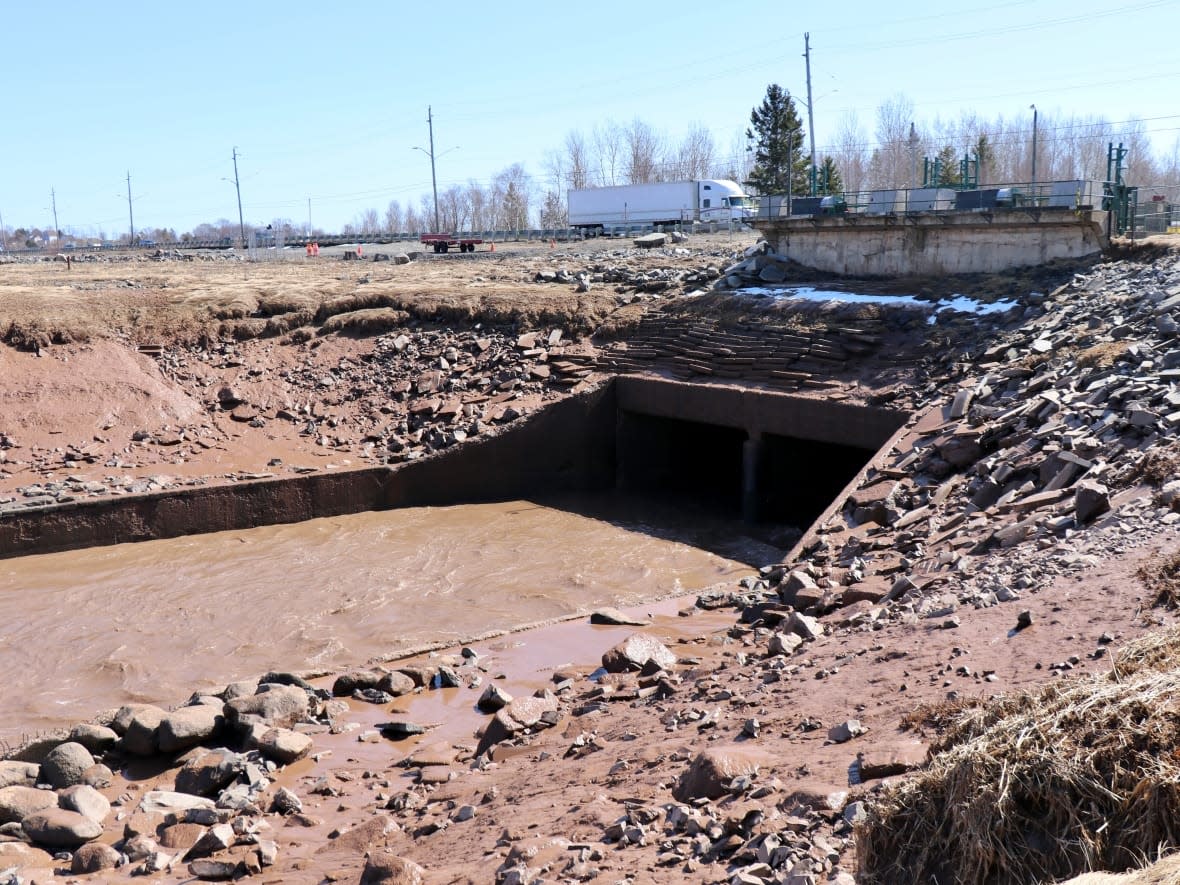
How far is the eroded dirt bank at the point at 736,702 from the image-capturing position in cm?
604

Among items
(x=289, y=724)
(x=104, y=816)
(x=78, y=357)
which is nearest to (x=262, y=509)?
(x=78, y=357)

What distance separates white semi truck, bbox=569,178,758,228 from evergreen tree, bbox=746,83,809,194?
5.62 ft

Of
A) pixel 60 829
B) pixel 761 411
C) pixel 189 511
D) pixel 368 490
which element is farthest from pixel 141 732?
pixel 761 411

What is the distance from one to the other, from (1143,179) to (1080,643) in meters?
86.5

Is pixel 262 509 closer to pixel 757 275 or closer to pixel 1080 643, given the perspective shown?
pixel 757 275

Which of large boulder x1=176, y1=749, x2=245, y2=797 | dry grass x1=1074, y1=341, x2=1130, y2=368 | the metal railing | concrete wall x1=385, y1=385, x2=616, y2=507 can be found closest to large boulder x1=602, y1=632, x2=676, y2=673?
large boulder x1=176, y1=749, x2=245, y2=797

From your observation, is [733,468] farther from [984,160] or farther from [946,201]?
[984,160]

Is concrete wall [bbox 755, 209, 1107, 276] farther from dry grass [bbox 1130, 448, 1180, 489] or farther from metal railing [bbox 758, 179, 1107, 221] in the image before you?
dry grass [bbox 1130, 448, 1180, 489]

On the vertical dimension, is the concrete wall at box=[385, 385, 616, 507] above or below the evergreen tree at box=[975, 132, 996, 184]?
below

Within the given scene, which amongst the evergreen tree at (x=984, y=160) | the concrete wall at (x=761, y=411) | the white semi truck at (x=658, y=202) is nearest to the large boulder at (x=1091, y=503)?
the concrete wall at (x=761, y=411)

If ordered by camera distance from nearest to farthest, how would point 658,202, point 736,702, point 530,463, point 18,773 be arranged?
point 736,702 → point 18,773 → point 530,463 → point 658,202

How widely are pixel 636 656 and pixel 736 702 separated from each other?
2.53 meters

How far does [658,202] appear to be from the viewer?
5234 centimetres

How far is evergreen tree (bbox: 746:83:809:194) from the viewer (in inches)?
1989
